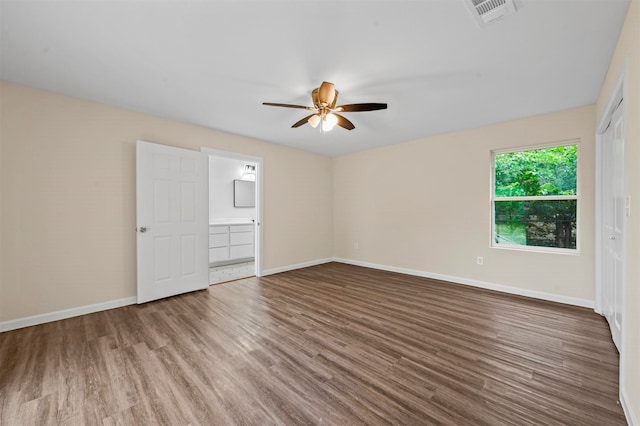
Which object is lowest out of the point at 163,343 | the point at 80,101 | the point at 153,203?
the point at 163,343

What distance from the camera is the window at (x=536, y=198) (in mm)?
3344

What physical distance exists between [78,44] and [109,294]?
2647 millimetres

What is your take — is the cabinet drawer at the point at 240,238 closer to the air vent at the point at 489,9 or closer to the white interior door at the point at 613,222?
the air vent at the point at 489,9

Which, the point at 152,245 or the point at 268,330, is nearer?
the point at 268,330

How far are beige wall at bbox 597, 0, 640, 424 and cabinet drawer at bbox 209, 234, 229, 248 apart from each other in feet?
18.5

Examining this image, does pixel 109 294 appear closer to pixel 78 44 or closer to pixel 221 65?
pixel 78 44

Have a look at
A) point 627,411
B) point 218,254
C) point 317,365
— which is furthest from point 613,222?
point 218,254

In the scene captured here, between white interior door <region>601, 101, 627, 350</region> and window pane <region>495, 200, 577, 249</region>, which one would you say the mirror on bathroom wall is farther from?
white interior door <region>601, 101, 627, 350</region>

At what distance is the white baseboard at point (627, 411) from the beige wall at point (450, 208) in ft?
6.85

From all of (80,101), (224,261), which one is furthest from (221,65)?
(224,261)

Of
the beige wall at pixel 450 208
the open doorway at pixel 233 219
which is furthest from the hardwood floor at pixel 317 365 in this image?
the open doorway at pixel 233 219

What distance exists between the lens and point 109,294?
10.3 feet

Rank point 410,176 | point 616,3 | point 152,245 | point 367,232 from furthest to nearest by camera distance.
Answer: point 367,232 < point 410,176 < point 152,245 < point 616,3

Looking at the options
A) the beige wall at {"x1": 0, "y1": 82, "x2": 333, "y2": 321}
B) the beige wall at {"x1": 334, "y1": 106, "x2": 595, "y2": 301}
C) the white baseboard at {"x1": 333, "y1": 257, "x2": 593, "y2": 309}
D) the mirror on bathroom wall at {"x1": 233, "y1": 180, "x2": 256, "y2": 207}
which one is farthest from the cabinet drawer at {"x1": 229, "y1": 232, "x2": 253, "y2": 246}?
the white baseboard at {"x1": 333, "y1": 257, "x2": 593, "y2": 309}
